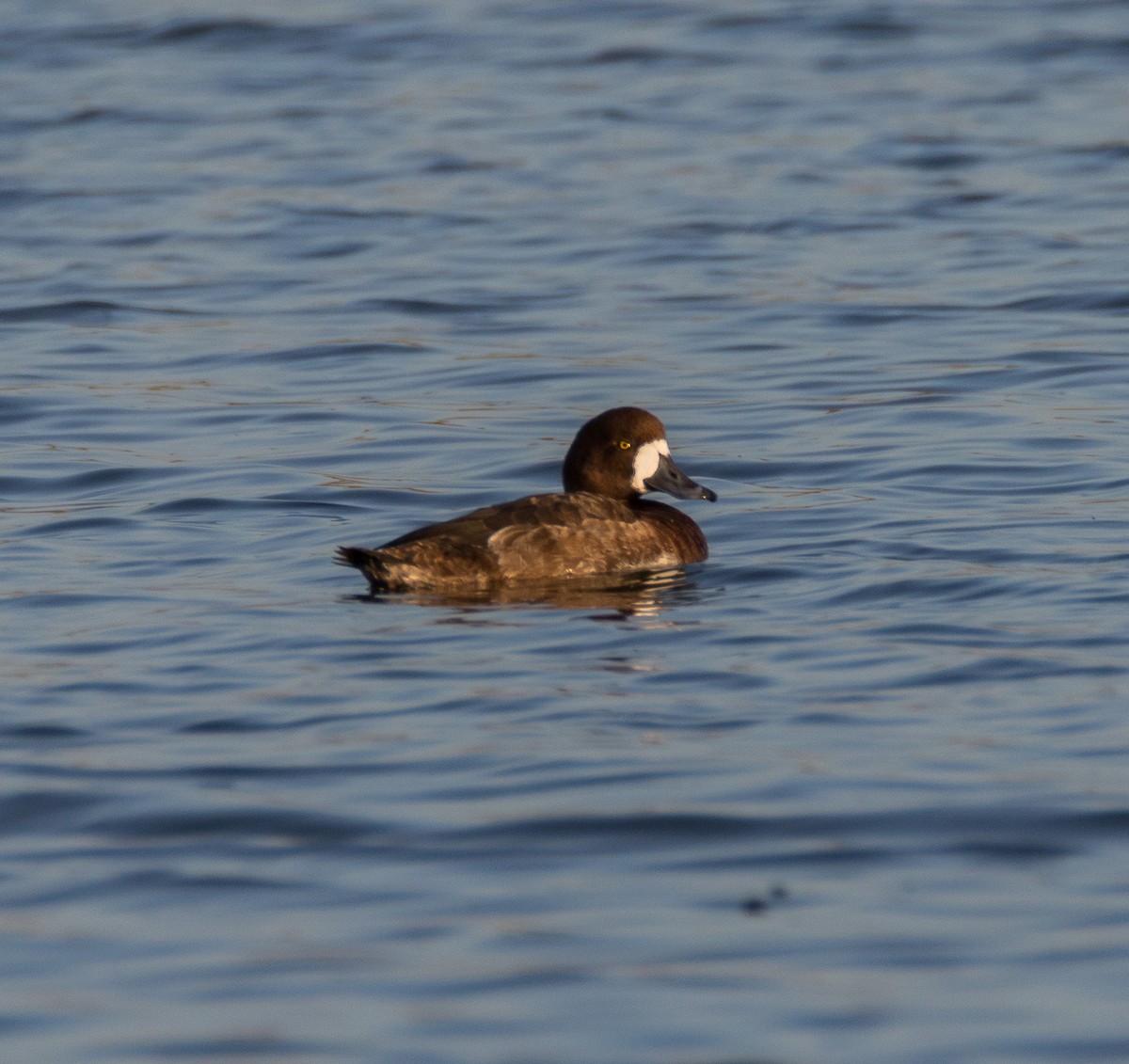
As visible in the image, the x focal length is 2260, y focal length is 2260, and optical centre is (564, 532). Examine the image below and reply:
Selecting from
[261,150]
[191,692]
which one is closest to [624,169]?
[261,150]

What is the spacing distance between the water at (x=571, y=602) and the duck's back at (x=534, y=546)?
18cm

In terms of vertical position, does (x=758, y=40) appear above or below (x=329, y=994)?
above

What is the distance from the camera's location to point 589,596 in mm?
8797

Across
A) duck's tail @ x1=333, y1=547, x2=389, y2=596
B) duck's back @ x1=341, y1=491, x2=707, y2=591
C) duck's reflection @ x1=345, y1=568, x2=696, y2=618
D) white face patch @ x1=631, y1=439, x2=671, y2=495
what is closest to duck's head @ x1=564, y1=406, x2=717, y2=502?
white face patch @ x1=631, y1=439, x2=671, y2=495

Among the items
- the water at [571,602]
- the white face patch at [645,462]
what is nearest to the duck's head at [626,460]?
the white face patch at [645,462]

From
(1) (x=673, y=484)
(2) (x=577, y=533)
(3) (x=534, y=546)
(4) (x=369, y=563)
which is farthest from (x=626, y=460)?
(4) (x=369, y=563)

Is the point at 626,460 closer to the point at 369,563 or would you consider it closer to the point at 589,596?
the point at 589,596

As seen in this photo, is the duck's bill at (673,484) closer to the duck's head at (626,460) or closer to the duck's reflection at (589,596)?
the duck's head at (626,460)

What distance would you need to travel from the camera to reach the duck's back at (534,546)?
27.8 ft

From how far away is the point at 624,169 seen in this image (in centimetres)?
1967

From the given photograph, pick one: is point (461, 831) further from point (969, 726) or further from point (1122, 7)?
point (1122, 7)

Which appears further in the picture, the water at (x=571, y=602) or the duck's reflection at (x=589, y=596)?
the duck's reflection at (x=589, y=596)

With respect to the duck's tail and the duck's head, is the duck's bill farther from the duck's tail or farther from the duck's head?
the duck's tail

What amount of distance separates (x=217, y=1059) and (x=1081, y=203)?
14.5 meters
